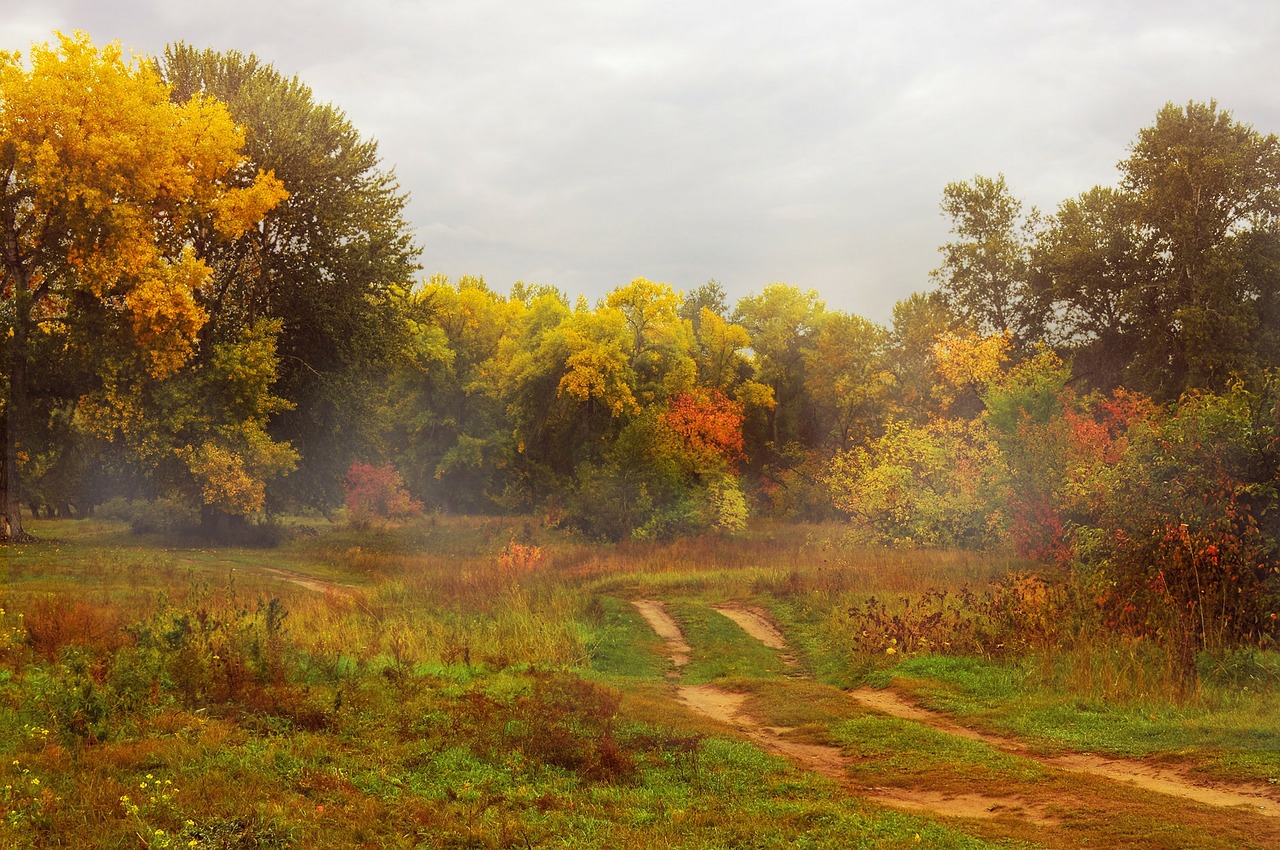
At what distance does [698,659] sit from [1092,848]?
35.8 ft

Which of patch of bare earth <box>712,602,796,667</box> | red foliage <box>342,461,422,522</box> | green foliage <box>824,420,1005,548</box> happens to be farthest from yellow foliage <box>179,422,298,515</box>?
green foliage <box>824,420,1005,548</box>

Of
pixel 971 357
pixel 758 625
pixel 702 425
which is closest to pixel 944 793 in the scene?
pixel 758 625

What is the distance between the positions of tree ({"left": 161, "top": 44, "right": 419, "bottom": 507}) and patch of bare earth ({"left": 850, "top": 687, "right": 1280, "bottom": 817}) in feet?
92.2

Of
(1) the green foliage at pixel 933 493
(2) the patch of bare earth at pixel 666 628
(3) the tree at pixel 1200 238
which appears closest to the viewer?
(2) the patch of bare earth at pixel 666 628

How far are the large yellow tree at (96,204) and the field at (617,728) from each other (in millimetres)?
10652

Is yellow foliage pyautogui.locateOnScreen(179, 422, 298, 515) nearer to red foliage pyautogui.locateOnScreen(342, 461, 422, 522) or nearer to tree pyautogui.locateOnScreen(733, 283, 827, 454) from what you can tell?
red foliage pyautogui.locateOnScreen(342, 461, 422, 522)

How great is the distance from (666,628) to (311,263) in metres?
22.4

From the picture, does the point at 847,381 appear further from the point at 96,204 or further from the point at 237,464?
the point at 96,204

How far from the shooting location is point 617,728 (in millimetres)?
10445

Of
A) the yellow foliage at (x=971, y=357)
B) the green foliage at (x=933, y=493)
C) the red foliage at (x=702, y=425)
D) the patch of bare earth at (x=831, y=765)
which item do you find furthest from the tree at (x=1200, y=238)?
the patch of bare earth at (x=831, y=765)

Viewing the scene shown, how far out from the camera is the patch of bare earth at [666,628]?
1795 centimetres

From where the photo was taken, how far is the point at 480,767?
8.93 metres

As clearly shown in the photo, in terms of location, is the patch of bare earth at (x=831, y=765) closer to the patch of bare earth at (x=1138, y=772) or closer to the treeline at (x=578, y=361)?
the patch of bare earth at (x=1138, y=772)

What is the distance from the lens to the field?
7.25 meters
